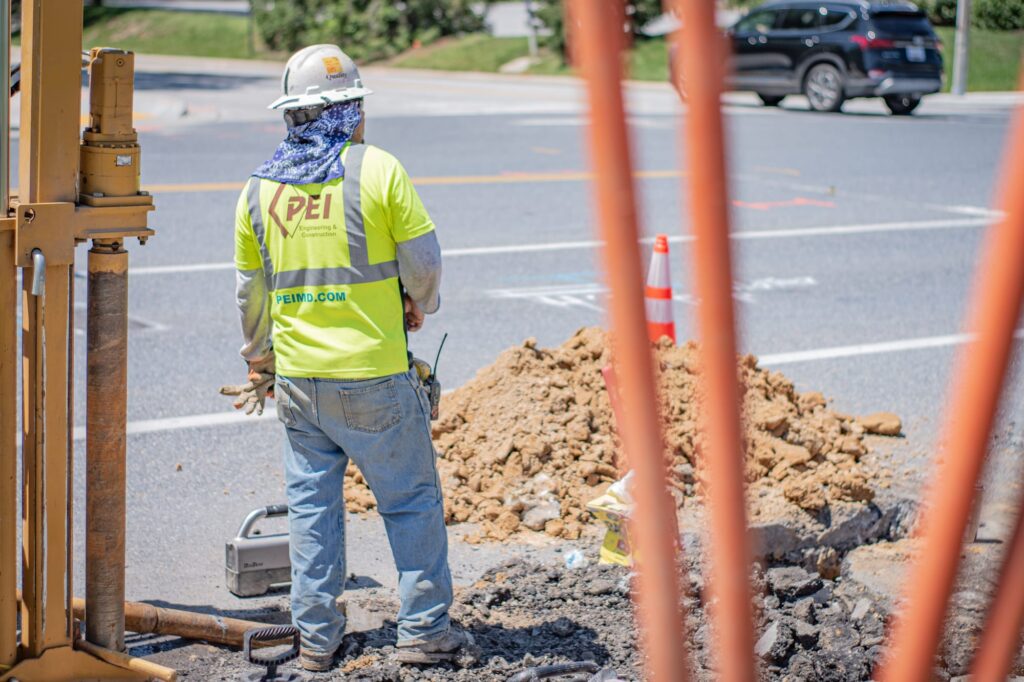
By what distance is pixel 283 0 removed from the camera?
42.5 m

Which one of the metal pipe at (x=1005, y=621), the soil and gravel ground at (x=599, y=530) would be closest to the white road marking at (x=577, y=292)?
the soil and gravel ground at (x=599, y=530)

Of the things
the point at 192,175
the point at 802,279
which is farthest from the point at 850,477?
the point at 192,175

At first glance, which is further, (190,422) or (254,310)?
(190,422)

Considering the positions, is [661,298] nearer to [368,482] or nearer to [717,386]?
[368,482]

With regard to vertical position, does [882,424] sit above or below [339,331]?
below

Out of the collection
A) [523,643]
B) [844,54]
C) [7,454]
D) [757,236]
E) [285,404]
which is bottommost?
[523,643]

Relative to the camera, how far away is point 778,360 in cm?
782

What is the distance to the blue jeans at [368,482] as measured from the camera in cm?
378

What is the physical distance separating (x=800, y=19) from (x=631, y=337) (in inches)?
990

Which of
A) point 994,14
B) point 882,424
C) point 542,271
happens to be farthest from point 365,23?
point 882,424

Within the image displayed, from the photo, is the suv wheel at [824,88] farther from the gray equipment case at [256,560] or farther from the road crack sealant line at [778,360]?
the gray equipment case at [256,560]

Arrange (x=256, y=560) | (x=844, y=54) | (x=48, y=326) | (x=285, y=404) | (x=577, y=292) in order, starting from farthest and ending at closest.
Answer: (x=844, y=54) < (x=577, y=292) < (x=256, y=560) < (x=285, y=404) < (x=48, y=326)

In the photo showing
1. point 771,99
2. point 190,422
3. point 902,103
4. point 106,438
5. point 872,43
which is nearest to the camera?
point 106,438

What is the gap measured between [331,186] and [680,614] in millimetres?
2659
